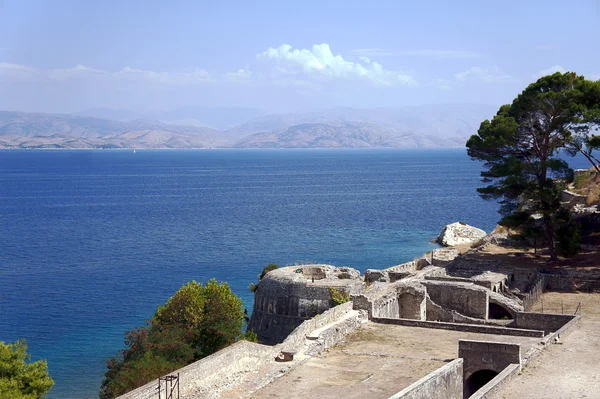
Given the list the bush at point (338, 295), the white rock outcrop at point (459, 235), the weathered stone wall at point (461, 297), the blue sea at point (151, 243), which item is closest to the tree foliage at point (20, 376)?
the blue sea at point (151, 243)

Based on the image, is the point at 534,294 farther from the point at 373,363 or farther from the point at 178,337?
the point at 178,337

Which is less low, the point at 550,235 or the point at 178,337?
the point at 550,235

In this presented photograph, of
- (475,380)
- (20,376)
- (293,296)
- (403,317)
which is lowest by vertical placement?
(20,376)

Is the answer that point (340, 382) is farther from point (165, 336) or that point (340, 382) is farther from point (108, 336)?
point (108, 336)

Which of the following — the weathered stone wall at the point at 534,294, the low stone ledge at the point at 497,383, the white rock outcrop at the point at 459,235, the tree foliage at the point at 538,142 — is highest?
the tree foliage at the point at 538,142

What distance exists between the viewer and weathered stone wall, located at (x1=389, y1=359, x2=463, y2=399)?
2292 cm

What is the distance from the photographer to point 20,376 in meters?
32.0

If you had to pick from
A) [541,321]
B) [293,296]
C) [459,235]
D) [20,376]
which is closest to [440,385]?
[541,321]

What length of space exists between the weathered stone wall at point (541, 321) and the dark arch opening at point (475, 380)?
21.7 feet

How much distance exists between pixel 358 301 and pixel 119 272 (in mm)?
41771

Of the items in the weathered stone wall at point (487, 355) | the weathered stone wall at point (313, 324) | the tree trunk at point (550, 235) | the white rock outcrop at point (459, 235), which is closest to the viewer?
the weathered stone wall at point (487, 355)

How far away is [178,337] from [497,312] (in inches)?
662

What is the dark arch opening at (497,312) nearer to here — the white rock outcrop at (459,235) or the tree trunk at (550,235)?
the tree trunk at (550,235)

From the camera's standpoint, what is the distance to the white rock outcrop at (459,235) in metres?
82.2
